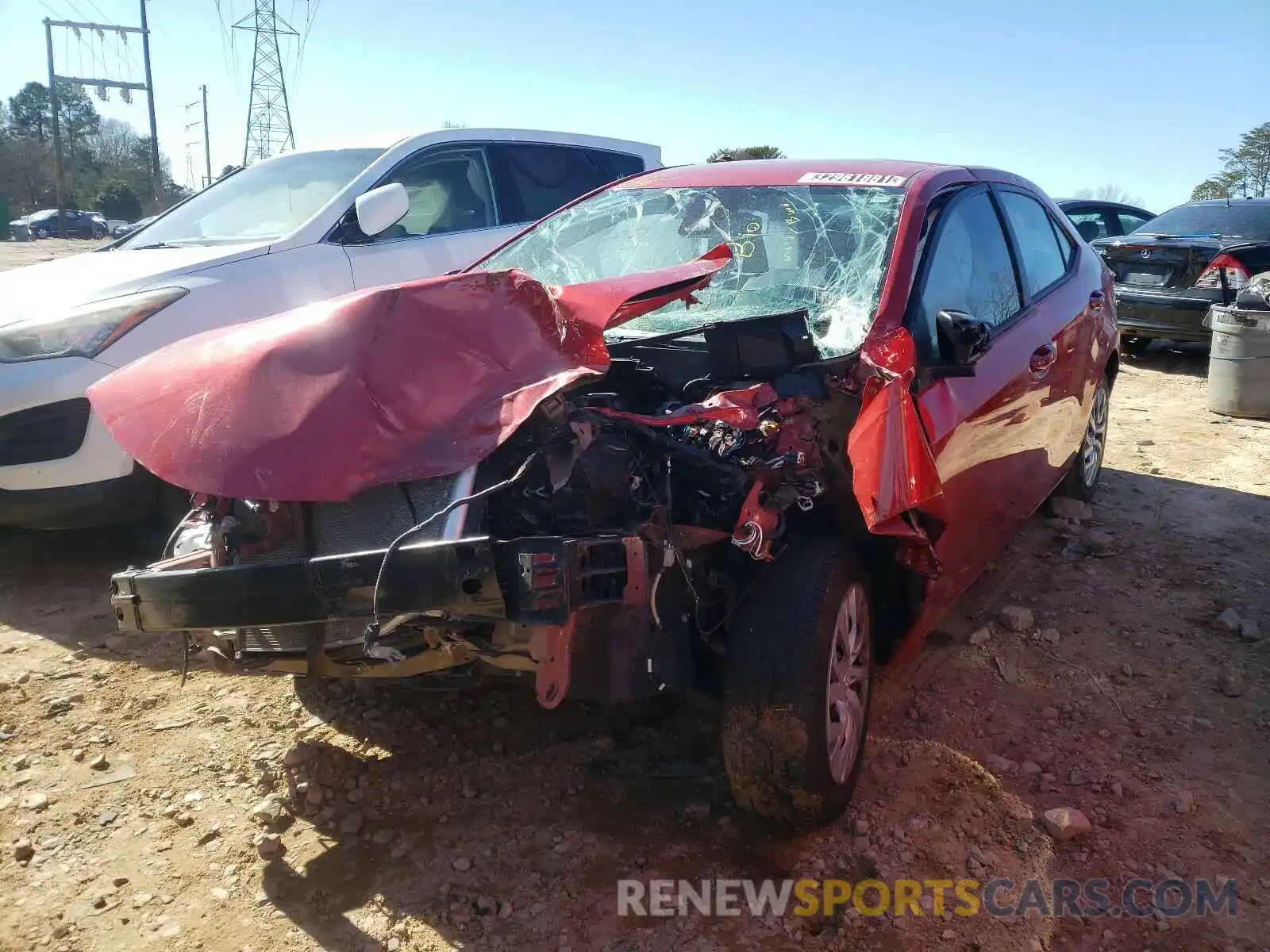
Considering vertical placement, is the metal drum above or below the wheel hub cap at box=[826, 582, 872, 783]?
above

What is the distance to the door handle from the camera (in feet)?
12.3

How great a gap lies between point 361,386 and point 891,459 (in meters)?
1.36

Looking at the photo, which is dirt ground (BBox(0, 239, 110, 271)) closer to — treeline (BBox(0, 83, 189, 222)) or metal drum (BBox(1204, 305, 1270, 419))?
treeline (BBox(0, 83, 189, 222))

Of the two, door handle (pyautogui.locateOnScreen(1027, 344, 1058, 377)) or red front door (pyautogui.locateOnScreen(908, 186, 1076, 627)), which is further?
door handle (pyautogui.locateOnScreen(1027, 344, 1058, 377))

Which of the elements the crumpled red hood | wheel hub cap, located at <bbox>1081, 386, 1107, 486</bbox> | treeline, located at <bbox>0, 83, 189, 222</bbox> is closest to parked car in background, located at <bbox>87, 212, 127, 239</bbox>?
treeline, located at <bbox>0, 83, 189, 222</bbox>

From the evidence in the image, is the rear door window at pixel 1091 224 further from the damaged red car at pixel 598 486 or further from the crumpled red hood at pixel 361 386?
the crumpled red hood at pixel 361 386

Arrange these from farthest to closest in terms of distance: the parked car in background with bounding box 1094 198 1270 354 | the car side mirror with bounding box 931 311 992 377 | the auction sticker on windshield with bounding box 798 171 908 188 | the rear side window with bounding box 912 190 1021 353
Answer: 1. the parked car in background with bounding box 1094 198 1270 354
2. the auction sticker on windshield with bounding box 798 171 908 188
3. the rear side window with bounding box 912 190 1021 353
4. the car side mirror with bounding box 931 311 992 377

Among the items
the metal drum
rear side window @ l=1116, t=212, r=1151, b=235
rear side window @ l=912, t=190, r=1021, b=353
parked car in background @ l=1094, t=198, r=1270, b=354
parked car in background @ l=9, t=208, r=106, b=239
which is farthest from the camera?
parked car in background @ l=9, t=208, r=106, b=239

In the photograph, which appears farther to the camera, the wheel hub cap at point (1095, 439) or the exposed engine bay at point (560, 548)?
the wheel hub cap at point (1095, 439)

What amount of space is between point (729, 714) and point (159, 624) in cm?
143

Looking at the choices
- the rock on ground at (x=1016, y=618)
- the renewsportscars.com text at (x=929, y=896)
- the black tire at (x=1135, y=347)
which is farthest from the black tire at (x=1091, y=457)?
the black tire at (x=1135, y=347)

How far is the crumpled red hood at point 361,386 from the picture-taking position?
7.35 feet

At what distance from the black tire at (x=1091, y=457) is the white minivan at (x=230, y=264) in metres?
3.46

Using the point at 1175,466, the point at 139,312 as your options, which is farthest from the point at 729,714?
the point at 1175,466
